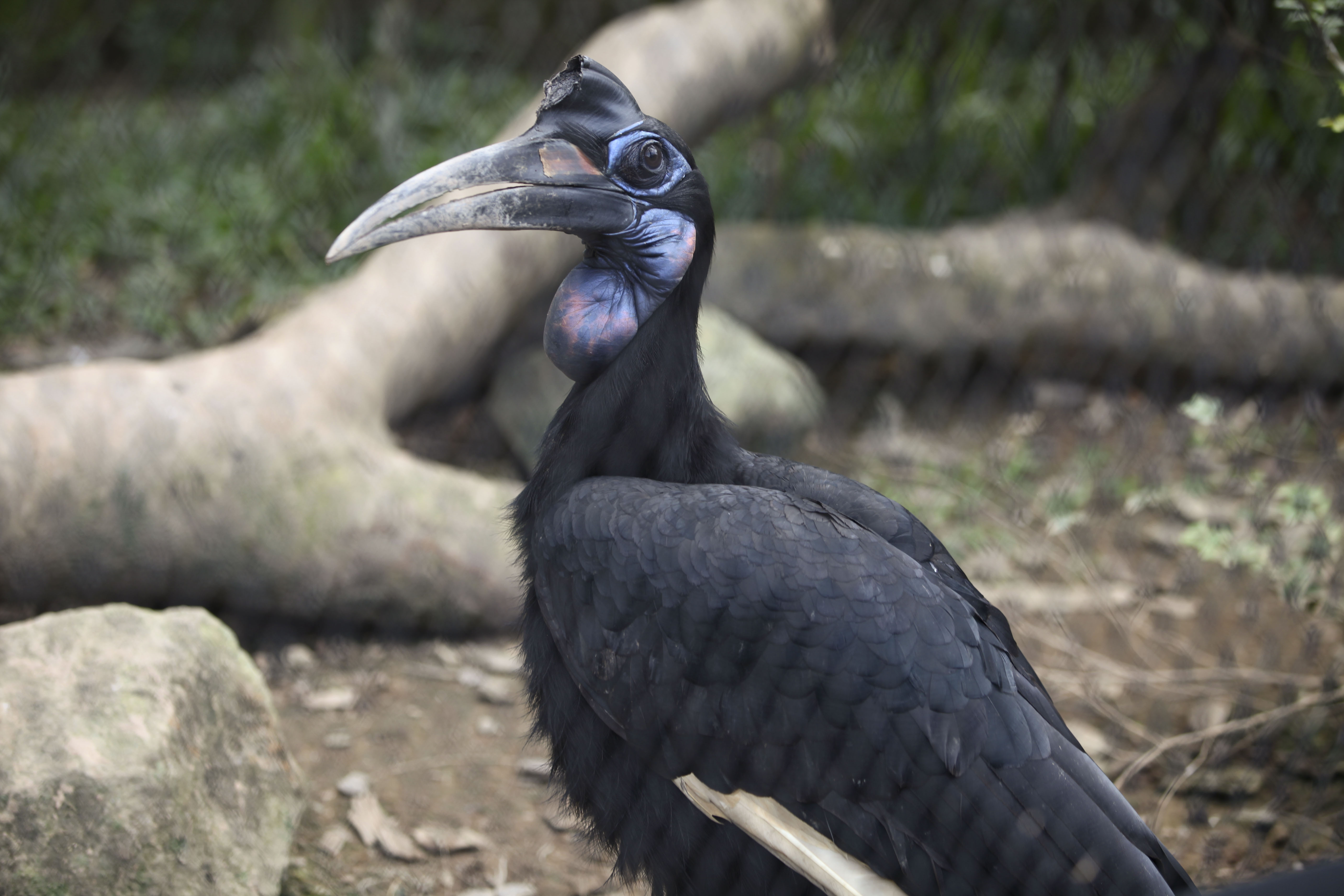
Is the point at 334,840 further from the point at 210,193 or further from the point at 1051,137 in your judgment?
the point at 1051,137

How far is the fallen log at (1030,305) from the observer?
3.41 metres

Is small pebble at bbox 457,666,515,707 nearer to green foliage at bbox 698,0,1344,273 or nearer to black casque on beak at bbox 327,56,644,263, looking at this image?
black casque on beak at bbox 327,56,644,263

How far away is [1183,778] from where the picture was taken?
6.31ft

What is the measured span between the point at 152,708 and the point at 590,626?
0.67 meters

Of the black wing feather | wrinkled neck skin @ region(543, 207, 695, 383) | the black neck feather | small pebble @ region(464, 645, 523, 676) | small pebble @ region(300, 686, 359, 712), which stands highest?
wrinkled neck skin @ region(543, 207, 695, 383)

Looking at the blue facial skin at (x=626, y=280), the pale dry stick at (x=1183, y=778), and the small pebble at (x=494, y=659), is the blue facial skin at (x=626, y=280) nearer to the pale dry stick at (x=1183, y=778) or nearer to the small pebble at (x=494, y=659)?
the small pebble at (x=494, y=659)

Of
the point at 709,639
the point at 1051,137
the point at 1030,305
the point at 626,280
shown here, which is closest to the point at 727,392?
the point at 1030,305

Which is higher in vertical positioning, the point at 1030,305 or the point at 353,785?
the point at 1030,305

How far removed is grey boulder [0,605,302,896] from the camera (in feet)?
4.79

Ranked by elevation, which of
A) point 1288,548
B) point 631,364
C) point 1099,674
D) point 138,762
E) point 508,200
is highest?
point 508,200

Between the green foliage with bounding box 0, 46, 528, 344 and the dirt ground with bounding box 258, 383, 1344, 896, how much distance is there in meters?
0.79

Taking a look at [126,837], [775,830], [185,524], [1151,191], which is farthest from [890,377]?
[126,837]

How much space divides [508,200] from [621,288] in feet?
0.61

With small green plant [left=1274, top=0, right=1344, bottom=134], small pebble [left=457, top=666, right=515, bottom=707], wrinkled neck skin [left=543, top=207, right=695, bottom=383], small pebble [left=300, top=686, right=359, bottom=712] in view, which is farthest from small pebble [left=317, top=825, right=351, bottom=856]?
small green plant [left=1274, top=0, right=1344, bottom=134]
